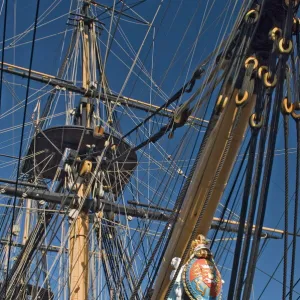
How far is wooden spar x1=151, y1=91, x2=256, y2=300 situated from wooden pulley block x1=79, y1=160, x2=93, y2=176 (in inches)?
279

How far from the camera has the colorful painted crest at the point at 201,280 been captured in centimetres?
437

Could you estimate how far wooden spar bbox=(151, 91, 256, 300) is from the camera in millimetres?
4602

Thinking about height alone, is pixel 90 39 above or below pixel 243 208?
above

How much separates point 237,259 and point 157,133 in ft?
16.1

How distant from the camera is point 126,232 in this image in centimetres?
1188

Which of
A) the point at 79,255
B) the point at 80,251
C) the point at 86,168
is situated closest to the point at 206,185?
the point at 79,255

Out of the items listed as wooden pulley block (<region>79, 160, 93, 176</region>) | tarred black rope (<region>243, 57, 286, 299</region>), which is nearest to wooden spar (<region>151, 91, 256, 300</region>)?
tarred black rope (<region>243, 57, 286, 299</region>)

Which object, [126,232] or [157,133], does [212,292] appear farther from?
[126,232]

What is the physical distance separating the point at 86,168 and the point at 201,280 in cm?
754

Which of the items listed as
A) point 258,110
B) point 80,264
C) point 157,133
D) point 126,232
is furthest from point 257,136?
point 126,232

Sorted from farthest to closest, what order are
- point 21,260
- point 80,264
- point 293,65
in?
point 21,260 → point 80,264 → point 293,65

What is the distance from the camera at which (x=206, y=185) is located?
15.4ft

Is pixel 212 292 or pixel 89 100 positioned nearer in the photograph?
pixel 212 292

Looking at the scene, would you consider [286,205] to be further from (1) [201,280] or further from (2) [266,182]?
(1) [201,280]
